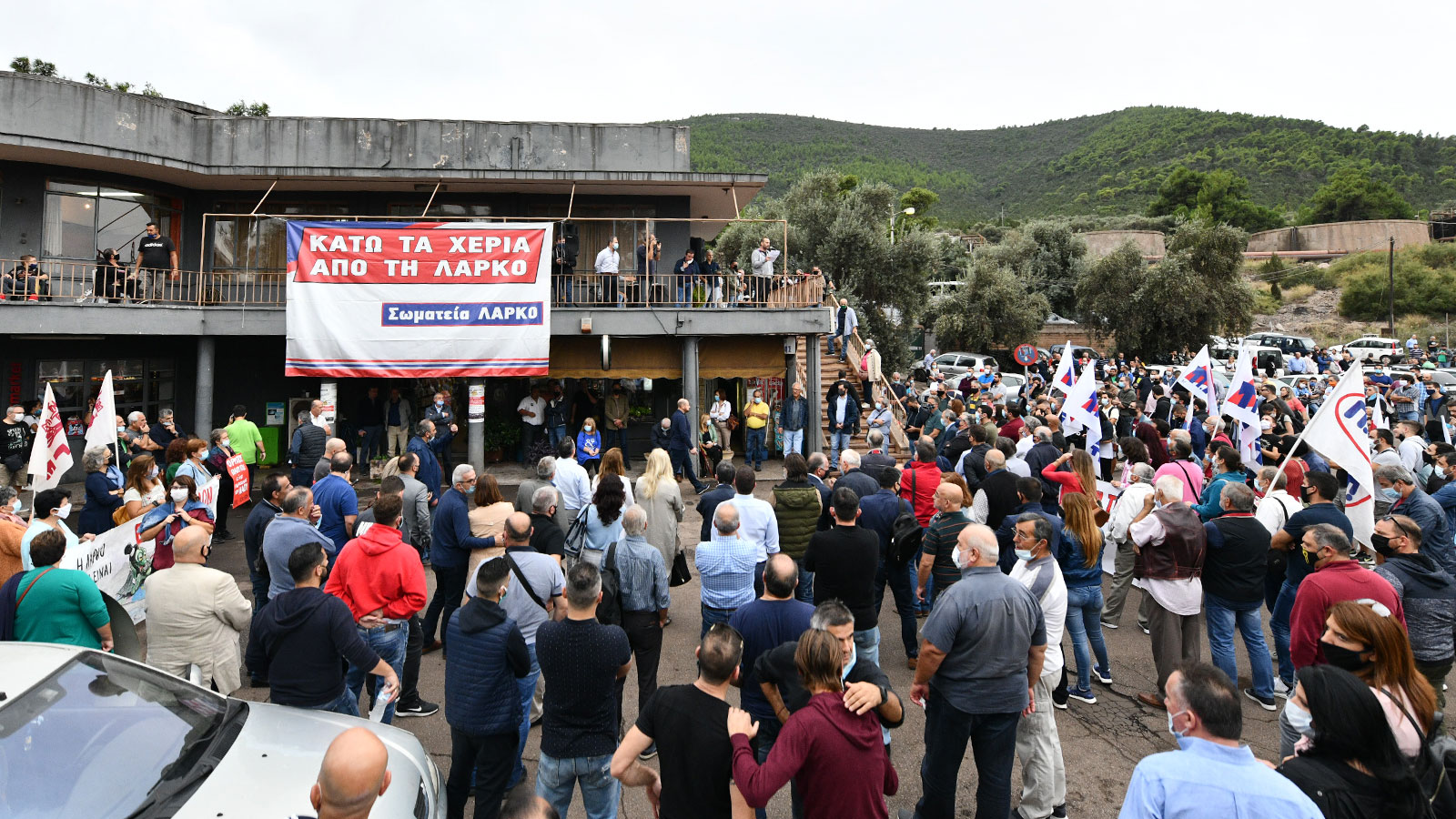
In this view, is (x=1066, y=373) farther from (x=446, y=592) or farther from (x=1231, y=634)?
(x=446, y=592)

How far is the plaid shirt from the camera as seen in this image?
534cm

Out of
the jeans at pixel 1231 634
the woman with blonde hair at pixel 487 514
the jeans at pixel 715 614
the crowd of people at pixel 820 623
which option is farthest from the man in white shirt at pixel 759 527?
the jeans at pixel 1231 634

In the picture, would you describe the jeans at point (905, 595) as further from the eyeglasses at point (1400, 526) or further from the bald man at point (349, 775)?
the bald man at point (349, 775)

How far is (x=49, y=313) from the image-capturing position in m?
13.5

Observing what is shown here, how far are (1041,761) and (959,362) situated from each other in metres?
27.4

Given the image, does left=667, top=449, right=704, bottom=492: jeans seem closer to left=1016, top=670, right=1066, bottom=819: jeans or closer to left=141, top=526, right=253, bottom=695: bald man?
left=141, top=526, right=253, bottom=695: bald man

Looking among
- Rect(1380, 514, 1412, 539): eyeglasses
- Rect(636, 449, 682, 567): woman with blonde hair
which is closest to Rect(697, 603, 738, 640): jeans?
Rect(636, 449, 682, 567): woman with blonde hair

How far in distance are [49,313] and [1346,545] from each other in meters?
18.2

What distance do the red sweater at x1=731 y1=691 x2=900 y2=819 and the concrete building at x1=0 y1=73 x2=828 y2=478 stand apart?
1287 cm

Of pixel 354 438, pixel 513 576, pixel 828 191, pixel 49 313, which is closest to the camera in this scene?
pixel 513 576

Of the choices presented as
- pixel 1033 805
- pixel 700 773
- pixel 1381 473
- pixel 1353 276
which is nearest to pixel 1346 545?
pixel 1381 473

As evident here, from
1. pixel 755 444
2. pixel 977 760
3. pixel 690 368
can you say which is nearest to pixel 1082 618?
pixel 977 760

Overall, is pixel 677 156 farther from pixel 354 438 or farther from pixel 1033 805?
pixel 1033 805

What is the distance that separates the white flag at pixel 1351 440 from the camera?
6902 millimetres
